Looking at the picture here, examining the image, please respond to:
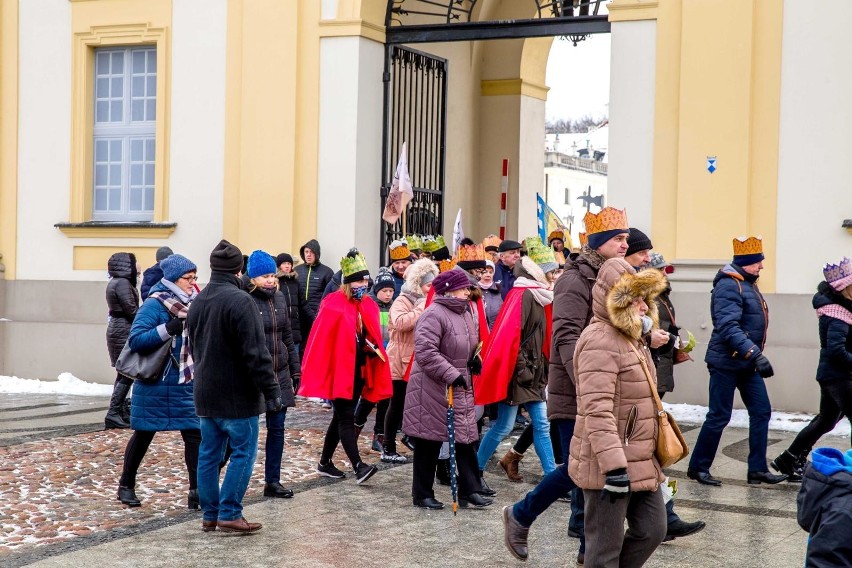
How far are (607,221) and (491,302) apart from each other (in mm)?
3972

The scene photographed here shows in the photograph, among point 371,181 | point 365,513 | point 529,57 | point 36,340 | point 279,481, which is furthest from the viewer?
point 529,57

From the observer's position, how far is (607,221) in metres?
6.83

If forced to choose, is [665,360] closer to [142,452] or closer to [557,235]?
[142,452]

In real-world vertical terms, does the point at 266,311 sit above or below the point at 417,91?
below

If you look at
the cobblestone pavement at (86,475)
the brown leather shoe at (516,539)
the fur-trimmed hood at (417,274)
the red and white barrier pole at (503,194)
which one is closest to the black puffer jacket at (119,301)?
the cobblestone pavement at (86,475)

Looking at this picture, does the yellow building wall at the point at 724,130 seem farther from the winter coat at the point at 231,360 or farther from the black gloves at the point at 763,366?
the winter coat at the point at 231,360

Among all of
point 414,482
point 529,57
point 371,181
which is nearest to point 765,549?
point 414,482

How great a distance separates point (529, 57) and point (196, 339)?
1230cm

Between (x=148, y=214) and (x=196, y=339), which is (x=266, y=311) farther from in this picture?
(x=148, y=214)

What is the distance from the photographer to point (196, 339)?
23.3 ft

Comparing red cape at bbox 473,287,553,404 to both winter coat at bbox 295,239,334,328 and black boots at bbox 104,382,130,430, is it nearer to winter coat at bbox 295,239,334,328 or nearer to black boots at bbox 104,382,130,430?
black boots at bbox 104,382,130,430

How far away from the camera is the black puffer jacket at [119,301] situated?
11.6 meters

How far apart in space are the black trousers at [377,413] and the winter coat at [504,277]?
1.91 m

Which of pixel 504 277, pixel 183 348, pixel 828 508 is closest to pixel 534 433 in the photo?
pixel 183 348
